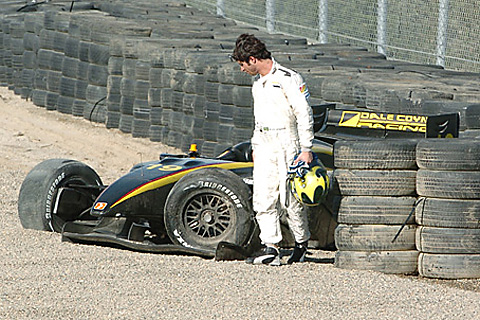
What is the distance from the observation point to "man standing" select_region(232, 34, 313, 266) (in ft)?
24.0

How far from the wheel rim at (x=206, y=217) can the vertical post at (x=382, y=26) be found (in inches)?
380

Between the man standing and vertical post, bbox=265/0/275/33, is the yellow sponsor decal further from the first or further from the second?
vertical post, bbox=265/0/275/33

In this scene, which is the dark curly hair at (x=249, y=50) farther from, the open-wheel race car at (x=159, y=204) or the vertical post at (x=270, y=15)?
the vertical post at (x=270, y=15)

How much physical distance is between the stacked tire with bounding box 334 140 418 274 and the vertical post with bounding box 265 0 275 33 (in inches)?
529

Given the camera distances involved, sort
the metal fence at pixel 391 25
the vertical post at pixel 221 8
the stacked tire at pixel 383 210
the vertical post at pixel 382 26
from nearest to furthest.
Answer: the stacked tire at pixel 383 210
the metal fence at pixel 391 25
the vertical post at pixel 382 26
the vertical post at pixel 221 8

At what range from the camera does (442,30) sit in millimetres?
14992

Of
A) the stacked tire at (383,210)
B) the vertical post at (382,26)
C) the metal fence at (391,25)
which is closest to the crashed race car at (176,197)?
the stacked tire at (383,210)

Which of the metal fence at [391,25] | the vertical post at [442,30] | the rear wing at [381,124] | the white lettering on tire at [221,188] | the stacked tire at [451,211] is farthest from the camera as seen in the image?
the vertical post at [442,30]

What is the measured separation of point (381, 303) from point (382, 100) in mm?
4661

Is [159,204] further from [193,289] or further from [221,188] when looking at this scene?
[193,289]

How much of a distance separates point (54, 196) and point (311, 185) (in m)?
2.58

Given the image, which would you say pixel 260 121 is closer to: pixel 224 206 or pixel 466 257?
pixel 224 206

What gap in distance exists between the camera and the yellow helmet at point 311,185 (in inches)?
281

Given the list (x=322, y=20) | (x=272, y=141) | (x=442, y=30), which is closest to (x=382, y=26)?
(x=442, y=30)
